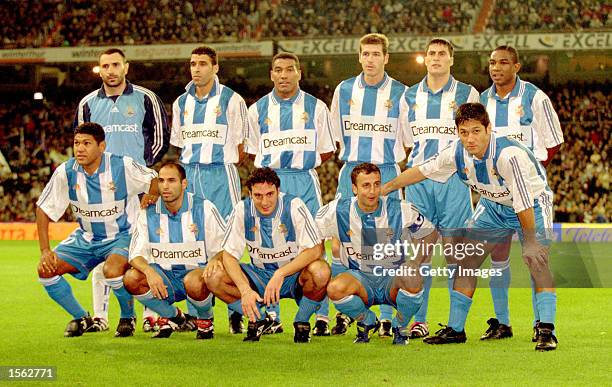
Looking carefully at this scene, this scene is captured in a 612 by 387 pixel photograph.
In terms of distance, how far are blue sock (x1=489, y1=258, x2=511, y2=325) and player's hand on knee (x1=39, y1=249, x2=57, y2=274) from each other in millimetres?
3002

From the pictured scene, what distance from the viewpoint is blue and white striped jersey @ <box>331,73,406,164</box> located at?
6590 mm

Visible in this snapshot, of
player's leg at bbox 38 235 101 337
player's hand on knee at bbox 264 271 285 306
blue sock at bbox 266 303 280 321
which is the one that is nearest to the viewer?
player's hand on knee at bbox 264 271 285 306

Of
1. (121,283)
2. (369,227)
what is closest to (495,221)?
(369,227)

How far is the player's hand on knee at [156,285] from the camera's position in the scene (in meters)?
5.79

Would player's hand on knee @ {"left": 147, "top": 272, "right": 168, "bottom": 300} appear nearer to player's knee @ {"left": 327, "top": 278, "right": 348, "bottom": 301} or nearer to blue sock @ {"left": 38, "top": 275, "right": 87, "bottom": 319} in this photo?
blue sock @ {"left": 38, "top": 275, "right": 87, "bottom": 319}

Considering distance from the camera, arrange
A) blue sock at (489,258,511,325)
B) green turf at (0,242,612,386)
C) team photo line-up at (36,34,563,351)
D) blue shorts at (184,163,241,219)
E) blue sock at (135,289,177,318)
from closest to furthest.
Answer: green turf at (0,242,612,386), team photo line-up at (36,34,563,351), blue sock at (135,289,177,318), blue sock at (489,258,511,325), blue shorts at (184,163,241,219)

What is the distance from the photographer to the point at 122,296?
6180mm

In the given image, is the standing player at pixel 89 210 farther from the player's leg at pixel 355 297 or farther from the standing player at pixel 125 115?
the player's leg at pixel 355 297

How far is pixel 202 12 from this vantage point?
76.9 ft

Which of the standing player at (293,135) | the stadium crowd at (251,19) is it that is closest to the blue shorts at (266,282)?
the standing player at (293,135)

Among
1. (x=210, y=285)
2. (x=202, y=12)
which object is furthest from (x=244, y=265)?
(x=202, y=12)

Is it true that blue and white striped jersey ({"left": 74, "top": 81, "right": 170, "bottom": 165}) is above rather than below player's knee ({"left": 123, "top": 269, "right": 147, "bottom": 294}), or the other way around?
above

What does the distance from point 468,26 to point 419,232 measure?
16.3m

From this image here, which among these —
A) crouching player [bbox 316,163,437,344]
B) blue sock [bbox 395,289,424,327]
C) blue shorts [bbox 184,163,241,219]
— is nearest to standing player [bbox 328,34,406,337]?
crouching player [bbox 316,163,437,344]
